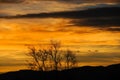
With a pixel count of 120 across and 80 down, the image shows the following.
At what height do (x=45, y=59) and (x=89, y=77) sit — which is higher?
(x=45, y=59)

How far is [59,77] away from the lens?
445ft

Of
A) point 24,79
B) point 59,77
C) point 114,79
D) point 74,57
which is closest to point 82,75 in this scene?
point 24,79

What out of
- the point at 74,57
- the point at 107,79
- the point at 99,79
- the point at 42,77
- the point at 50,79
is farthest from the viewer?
the point at 99,79

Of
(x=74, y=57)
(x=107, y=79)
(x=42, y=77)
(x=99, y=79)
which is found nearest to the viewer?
(x=74, y=57)

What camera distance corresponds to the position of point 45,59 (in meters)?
93.8

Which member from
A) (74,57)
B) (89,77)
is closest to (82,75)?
(89,77)

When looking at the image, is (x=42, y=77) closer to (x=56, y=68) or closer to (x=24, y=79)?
(x=24, y=79)

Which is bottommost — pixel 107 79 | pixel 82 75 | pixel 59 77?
pixel 82 75

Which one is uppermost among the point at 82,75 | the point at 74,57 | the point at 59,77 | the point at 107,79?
the point at 74,57

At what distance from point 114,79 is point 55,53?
56207 mm

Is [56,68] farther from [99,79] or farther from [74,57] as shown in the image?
[99,79]

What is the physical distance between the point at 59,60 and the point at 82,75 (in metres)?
92.8

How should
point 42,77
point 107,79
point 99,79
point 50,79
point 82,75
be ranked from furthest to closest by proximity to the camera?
point 82,75 < point 99,79 < point 107,79 < point 42,77 < point 50,79

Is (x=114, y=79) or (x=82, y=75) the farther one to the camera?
(x=82, y=75)
